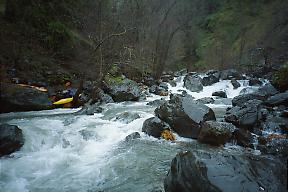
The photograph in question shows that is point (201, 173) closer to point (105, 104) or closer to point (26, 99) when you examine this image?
point (26, 99)

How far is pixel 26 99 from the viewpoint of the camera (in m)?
10.8

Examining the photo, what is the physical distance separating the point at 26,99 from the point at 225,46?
3012 cm

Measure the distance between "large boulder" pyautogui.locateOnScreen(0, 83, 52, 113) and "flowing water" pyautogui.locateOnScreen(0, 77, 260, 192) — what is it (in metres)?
0.74

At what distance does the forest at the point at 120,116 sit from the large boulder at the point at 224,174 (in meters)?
0.02

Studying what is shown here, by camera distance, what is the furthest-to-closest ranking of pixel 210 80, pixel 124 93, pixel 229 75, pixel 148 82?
pixel 229 75 → pixel 210 80 → pixel 148 82 → pixel 124 93

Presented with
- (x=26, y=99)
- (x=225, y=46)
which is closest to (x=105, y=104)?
(x=26, y=99)

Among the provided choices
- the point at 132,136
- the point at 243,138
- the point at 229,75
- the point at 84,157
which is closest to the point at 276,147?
the point at 243,138

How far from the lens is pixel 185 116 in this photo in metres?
8.28

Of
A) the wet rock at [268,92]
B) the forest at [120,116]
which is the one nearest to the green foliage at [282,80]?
the forest at [120,116]

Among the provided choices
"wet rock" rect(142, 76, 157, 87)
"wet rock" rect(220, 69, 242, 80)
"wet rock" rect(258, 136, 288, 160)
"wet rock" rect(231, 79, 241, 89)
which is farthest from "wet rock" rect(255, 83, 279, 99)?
"wet rock" rect(220, 69, 242, 80)

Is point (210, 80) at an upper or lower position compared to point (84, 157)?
upper

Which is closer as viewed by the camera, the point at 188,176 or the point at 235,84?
the point at 188,176

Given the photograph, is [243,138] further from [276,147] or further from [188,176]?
[188,176]

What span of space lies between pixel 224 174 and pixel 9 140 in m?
4.94
